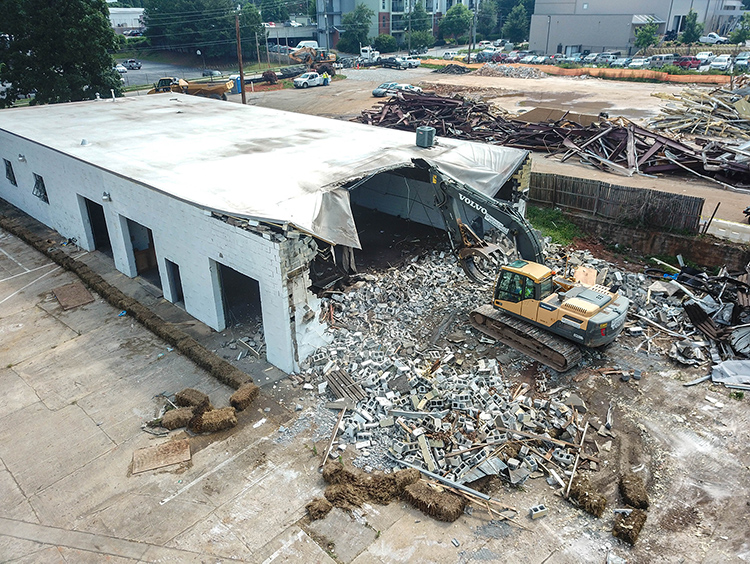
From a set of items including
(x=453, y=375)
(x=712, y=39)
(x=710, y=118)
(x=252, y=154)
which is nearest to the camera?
(x=453, y=375)

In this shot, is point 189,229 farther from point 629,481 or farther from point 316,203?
point 629,481

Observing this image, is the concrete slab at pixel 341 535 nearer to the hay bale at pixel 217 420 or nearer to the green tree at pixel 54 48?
the hay bale at pixel 217 420

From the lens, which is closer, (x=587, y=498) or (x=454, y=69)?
(x=587, y=498)

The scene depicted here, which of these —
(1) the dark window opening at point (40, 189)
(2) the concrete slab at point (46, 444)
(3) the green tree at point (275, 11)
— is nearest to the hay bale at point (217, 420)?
(2) the concrete slab at point (46, 444)

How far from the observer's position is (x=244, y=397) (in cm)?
1198

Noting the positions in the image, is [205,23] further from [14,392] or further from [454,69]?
[14,392]

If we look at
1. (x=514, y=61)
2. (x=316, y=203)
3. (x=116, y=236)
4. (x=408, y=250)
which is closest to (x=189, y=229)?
(x=316, y=203)

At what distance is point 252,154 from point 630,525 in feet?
50.3

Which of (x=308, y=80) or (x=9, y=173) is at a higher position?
(x=308, y=80)

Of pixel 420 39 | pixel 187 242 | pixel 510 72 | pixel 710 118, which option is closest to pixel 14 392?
pixel 187 242

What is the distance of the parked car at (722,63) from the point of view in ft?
181

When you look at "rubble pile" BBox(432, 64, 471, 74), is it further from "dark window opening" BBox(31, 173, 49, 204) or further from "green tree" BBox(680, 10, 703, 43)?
"dark window opening" BBox(31, 173, 49, 204)

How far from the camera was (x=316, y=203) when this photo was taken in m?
13.8

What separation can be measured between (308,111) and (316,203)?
106 feet
